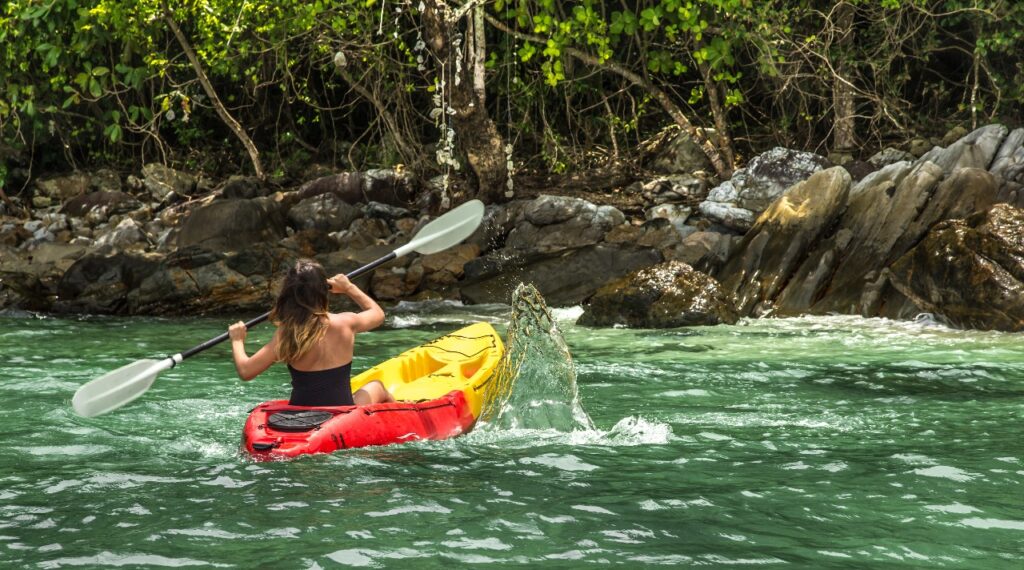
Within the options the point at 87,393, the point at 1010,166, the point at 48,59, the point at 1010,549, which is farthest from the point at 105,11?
the point at 1010,549

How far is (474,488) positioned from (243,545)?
975 millimetres

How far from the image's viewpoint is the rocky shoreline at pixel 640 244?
9.39m

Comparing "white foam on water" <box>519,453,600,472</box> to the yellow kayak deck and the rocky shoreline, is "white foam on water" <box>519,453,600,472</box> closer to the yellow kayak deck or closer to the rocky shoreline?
the yellow kayak deck

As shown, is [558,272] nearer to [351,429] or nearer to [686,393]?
[686,393]

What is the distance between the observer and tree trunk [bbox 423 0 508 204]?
11586mm

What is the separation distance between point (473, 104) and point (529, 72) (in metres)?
1.96

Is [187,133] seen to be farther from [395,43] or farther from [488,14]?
[488,14]

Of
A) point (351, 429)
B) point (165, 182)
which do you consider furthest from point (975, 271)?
point (165, 182)

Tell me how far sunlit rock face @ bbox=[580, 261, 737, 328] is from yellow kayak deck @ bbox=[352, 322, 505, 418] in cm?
309

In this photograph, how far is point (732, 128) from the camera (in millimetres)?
14141

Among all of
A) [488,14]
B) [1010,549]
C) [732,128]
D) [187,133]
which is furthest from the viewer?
[187,133]

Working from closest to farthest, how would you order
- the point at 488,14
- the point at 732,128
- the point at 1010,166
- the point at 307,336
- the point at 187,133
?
the point at 307,336 → the point at 1010,166 → the point at 488,14 → the point at 732,128 → the point at 187,133

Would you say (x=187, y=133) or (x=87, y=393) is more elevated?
(x=187, y=133)

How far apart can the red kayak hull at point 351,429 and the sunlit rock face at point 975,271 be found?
4.91 meters
